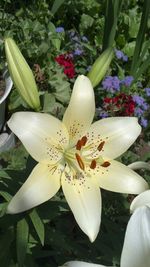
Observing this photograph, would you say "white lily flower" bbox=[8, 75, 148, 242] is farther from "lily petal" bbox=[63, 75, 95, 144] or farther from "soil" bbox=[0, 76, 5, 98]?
"soil" bbox=[0, 76, 5, 98]

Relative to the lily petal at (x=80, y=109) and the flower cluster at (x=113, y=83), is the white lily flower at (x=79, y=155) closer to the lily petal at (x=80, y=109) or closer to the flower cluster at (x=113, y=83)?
the lily petal at (x=80, y=109)

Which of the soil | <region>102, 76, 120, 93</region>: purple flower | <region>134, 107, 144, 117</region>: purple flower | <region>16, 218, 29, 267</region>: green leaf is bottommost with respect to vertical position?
<region>134, 107, 144, 117</region>: purple flower

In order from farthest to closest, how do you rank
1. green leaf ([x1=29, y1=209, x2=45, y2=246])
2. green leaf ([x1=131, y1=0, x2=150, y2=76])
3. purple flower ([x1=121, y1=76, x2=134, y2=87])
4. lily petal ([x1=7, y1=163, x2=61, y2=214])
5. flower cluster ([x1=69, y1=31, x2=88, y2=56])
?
flower cluster ([x1=69, y1=31, x2=88, y2=56])
purple flower ([x1=121, y1=76, x2=134, y2=87])
green leaf ([x1=131, y1=0, x2=150, y2=76])
green leaf ([x1=29, y1=209, x2=45, y2=246])
lily petal ([x1=7, y1=163, x2=61, y2=214])

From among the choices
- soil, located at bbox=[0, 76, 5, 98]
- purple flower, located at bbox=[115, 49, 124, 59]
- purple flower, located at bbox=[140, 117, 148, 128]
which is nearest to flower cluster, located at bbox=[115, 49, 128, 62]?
purple flower, located at bbox=[115, 49, 124, 59]

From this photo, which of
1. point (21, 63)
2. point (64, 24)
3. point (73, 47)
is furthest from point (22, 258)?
point (64, 24)

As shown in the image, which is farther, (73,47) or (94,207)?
(73,47)

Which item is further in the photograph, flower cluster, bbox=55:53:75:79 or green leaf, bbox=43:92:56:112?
flower cluster, bbox=55:53:75:79

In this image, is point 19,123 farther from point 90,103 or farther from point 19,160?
point 19,160
